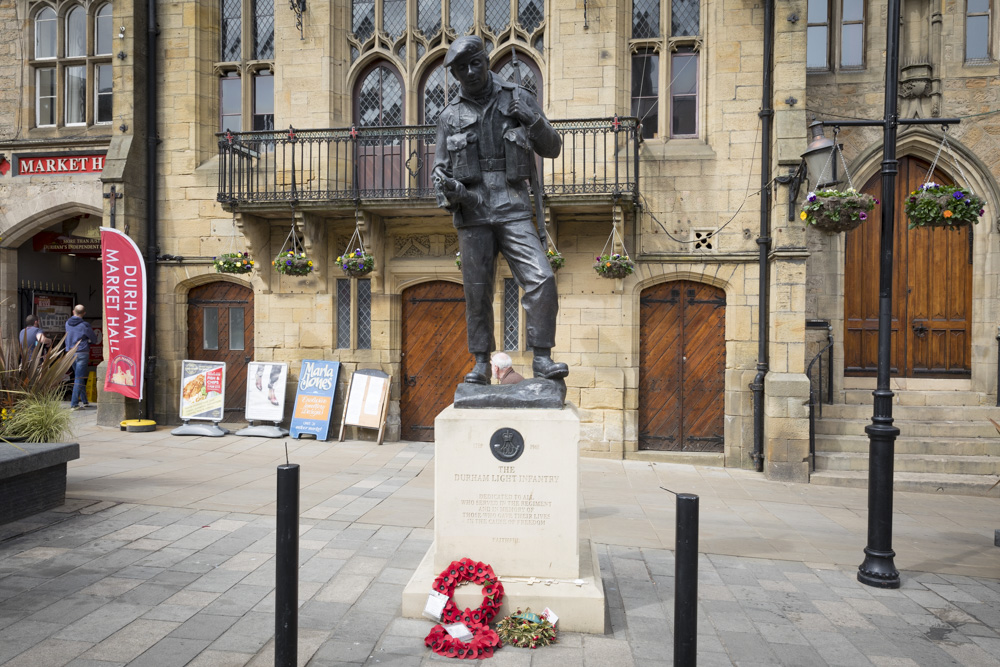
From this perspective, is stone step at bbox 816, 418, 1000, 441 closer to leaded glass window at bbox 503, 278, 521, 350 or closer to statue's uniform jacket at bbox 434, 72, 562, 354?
leaded glass window at bbox 503, 278, 521, 350

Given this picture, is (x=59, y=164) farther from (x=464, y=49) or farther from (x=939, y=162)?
(x=939, y=162)

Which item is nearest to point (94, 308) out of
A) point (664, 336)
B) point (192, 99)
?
point (192, 99)

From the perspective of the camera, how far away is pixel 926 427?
9203 millimetres

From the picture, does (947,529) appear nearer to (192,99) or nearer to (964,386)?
(964,386)

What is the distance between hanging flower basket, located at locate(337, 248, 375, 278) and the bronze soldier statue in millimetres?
5546

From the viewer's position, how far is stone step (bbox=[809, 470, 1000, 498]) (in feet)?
27.4

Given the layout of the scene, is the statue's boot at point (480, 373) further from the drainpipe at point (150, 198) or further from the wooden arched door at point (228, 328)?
the drainpipe at point (150, 198)

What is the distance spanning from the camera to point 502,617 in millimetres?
3979

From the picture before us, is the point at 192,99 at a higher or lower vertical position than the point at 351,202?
higher

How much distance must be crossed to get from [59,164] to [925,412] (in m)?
Answer: 14.2

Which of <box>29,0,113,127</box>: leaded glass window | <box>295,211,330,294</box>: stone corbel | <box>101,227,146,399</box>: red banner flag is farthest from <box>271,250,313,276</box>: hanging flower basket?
<box>29,0,113,127</box>: leaded glass window

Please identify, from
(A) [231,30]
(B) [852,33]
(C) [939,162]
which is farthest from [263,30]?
(C) [939,162]

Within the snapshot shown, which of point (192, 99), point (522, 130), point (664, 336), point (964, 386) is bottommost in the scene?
point (964, 386)

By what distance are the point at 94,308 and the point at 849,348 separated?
1603cm
